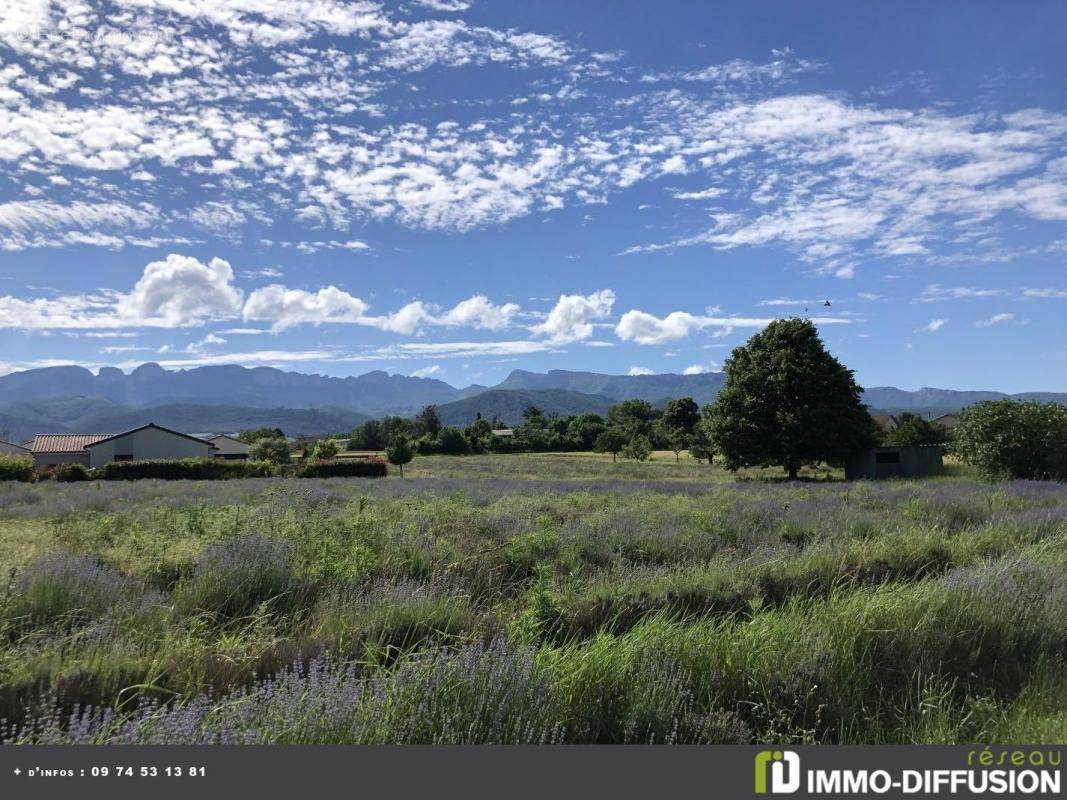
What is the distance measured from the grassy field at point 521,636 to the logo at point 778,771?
55 centimetres

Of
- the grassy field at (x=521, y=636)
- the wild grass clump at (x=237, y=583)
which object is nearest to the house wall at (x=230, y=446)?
the grassy field at (x=521, y=636)

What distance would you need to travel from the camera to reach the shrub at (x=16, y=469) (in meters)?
36.1

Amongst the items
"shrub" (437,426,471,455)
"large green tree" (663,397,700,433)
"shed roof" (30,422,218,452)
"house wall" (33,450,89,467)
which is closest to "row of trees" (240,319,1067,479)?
"shed roof" (30,422,218,452)

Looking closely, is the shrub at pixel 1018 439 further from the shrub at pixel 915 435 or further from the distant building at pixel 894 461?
the shrub at pixel 915 435

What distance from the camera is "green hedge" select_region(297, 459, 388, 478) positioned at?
40406 mm

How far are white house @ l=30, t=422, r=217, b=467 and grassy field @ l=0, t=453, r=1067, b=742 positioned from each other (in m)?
62.2

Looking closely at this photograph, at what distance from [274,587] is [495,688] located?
11.5 feet

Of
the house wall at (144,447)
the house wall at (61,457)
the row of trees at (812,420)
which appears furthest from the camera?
the house wall at (61,457)

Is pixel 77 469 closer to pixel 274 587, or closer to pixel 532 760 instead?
pixel 274 587

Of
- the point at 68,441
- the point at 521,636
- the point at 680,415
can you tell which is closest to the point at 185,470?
the point at 521,636

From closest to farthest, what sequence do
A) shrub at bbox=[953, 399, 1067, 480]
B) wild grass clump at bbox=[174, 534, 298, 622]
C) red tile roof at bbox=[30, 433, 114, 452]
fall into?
wild grass clump at bbox=[174, 534, 298, 622] → shrub at bbox=[953, 399, 1067, 480] → red tile roof at bbox=[30, 433, 114, 452]

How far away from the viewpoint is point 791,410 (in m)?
33.1

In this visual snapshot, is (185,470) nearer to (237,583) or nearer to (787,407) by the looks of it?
(787,407)

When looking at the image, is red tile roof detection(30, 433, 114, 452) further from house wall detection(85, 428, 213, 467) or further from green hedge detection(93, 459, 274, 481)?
green hedge detection(93, 459, 274, 481)
